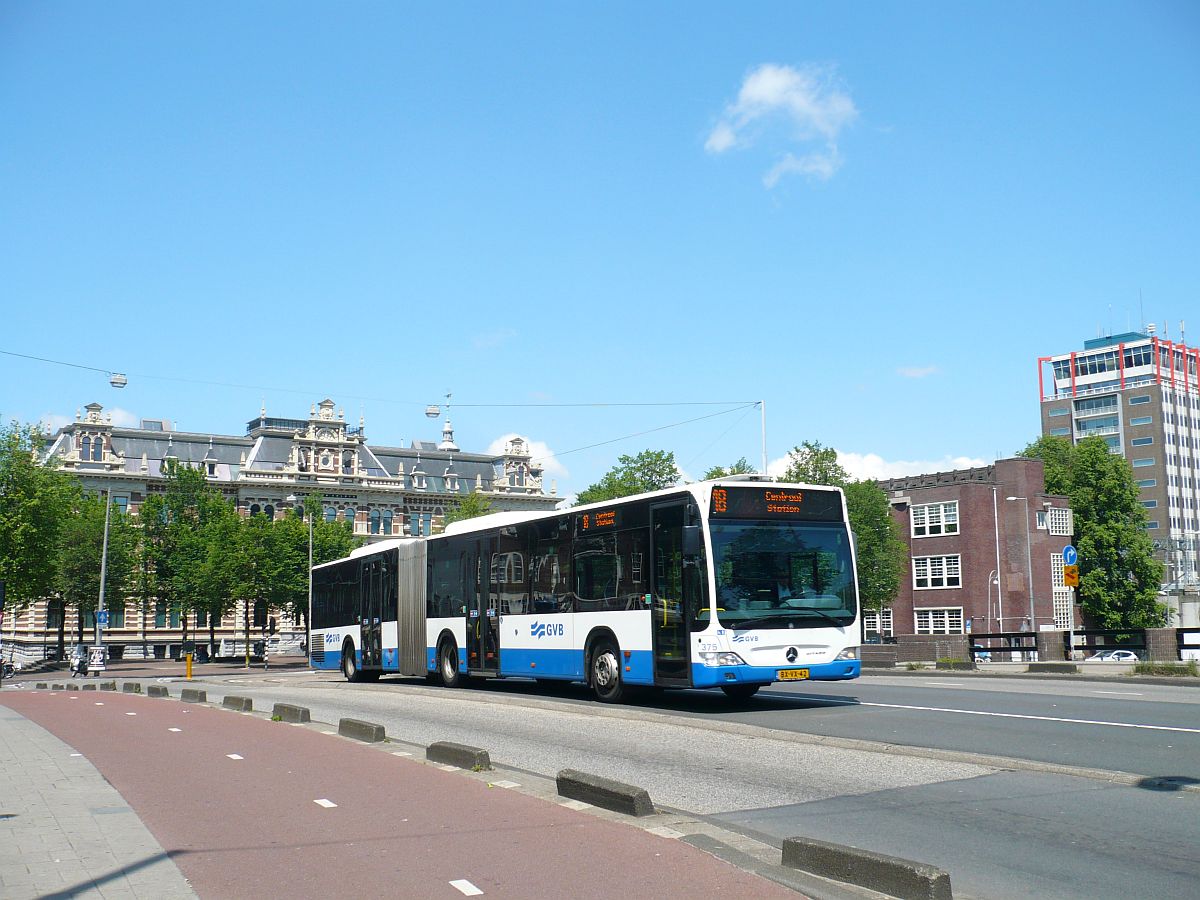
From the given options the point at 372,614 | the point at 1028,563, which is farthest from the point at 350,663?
the point at 1028,563

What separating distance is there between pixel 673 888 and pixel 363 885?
1.80 metres

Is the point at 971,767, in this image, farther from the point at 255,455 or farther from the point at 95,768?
the point at 255,455

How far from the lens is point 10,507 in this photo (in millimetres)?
63344

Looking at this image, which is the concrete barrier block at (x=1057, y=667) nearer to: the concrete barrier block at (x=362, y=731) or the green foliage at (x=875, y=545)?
the concrete barrier block at (x=362, y=731)

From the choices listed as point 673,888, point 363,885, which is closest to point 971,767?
point 673,888

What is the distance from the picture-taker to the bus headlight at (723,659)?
16453 millimetres

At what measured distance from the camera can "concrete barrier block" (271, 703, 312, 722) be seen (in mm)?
17750

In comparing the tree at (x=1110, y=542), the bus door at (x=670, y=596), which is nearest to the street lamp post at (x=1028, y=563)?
the tree at (x=1110, y=542)

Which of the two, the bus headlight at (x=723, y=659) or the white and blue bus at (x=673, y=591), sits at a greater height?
the white and blue bus at (x=673, y=591)

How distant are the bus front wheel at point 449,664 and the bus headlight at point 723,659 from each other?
9518 millimetres

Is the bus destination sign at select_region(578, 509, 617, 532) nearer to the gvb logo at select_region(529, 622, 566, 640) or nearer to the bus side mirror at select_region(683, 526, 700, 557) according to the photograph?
the gvb logo at select_region(529, 622, 566, 640)

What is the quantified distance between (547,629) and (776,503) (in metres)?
5.43

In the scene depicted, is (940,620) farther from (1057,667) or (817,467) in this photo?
(1057,667)

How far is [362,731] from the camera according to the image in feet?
47.9
